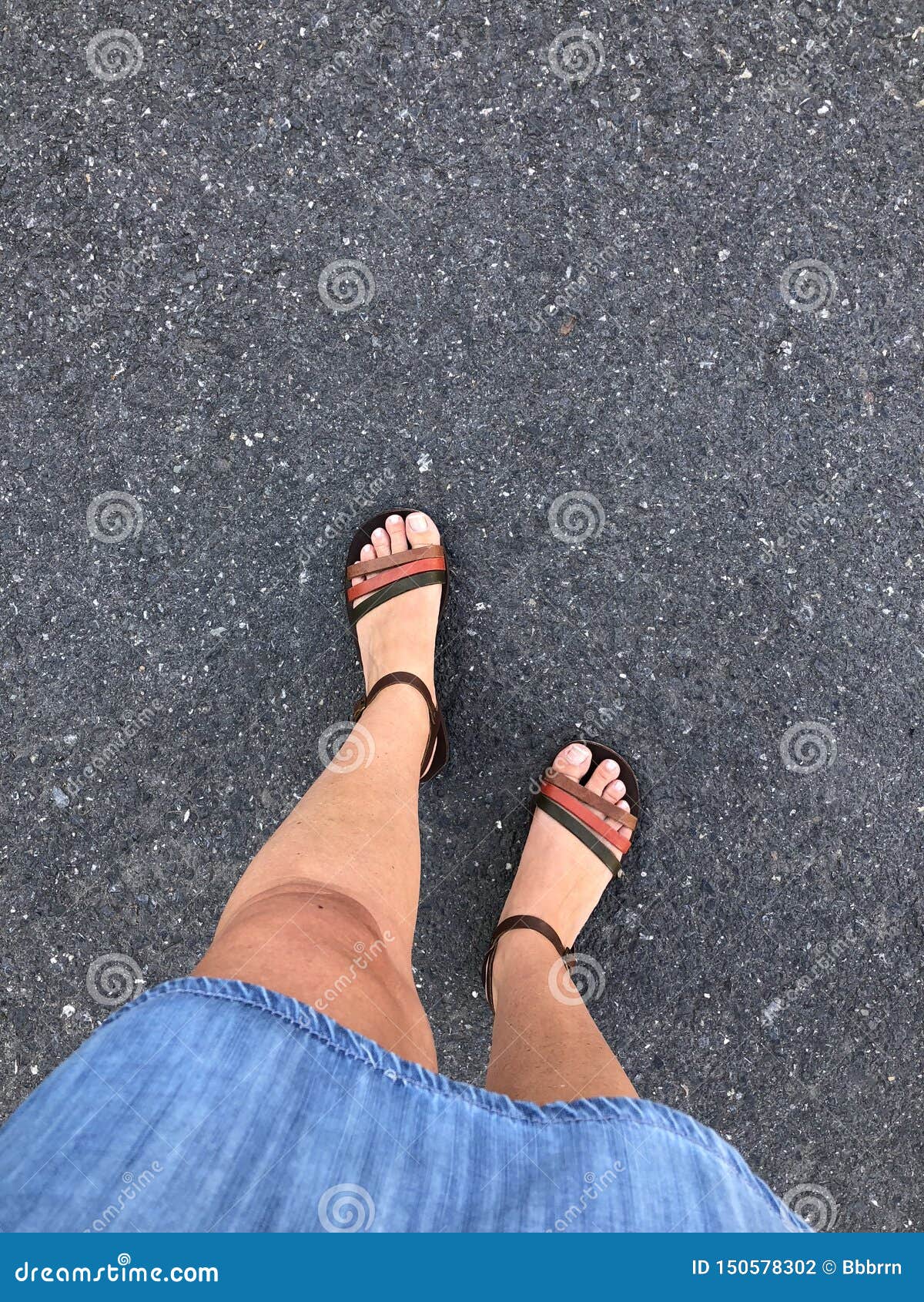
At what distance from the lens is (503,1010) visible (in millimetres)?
1765

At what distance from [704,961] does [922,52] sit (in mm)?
2249

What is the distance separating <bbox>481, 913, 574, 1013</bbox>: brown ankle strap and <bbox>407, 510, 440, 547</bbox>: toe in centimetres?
94

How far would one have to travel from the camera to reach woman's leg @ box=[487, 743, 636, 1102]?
148cm

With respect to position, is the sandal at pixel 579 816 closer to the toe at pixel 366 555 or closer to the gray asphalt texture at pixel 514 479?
the gray asphalt texture at pixel 514 479

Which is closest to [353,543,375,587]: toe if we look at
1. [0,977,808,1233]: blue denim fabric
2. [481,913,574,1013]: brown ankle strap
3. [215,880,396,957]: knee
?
[215,880,396,957]: knee

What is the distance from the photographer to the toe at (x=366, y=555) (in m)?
1.97

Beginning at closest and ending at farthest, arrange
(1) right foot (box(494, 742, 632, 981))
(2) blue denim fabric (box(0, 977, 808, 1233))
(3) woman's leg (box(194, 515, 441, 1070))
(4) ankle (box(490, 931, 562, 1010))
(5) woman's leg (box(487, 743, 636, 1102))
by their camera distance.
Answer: (2) blue denim fabric (box(0, 977, 808, 1233)), (3) woman's leg (box(194, 515, 441, 1070)), (5) woman's leg (box(487, 743, 636, 1102)), (4) ankle (box(490, 931, 562, 1010)), (1) right foot (box(494, 742, 632, 981))

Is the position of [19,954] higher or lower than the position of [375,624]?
lower

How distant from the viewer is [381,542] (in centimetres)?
197

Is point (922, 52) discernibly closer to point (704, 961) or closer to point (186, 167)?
point (186, 167)

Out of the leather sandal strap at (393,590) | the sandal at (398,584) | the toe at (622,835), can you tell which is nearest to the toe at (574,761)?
the toe at (622,835)

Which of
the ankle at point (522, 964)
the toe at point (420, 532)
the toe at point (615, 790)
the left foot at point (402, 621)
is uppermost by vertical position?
the toe at point (420, 532)

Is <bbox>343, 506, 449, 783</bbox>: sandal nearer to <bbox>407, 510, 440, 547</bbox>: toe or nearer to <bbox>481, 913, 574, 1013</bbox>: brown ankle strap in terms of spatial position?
<bbox>407, 510, 440, 547</bbox>: toe

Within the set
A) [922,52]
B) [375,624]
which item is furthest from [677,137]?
[375,624]
